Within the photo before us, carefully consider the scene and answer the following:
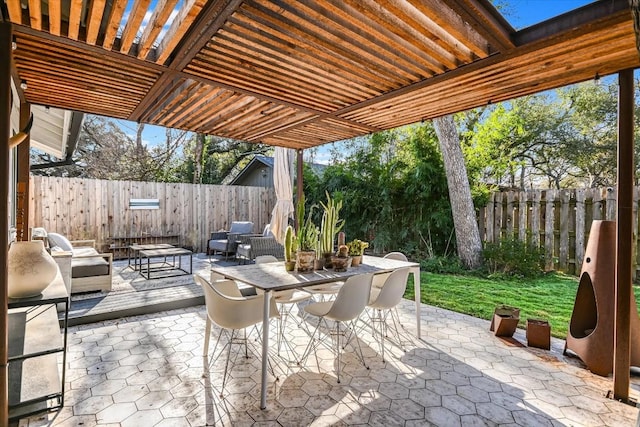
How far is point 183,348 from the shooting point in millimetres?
3201

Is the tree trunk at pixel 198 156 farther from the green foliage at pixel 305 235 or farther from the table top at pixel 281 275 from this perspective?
the green foliage at pixel 305 235

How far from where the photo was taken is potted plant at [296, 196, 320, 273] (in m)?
3.04

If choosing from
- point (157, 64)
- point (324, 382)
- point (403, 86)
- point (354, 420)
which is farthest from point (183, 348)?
point (403, 86)

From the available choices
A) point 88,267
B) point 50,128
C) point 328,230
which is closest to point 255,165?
point 50,128

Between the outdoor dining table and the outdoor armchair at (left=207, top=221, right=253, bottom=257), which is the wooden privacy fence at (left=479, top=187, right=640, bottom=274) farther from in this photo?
the outdoor armchair at (left=207, top=221, right=253, bottom=257)

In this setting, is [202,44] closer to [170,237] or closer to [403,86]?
[403,86]

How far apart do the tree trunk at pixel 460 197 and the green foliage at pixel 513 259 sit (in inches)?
11.7

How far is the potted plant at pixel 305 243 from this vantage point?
3.04m

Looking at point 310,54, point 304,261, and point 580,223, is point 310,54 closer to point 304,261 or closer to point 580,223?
point 304,261

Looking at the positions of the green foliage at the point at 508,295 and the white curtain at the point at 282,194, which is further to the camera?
the white curtain at the point at 282,194

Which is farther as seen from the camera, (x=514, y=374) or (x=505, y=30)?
(x=514, y=374)

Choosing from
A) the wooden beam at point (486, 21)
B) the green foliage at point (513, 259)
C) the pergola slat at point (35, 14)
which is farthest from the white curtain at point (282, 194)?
the wooden beam at point (486, 21)

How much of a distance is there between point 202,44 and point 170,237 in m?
7.95

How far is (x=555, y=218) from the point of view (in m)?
6.10
